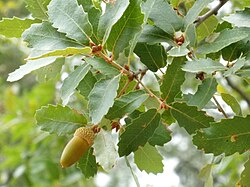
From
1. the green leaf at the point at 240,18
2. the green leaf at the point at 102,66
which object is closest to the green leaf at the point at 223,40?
the green leaf at the point at 240,18

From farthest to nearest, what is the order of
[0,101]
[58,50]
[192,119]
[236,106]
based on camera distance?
[0,101]
[236,106]
[192,119]
[58,50]

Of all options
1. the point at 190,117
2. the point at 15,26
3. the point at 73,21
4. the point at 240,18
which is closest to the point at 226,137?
the point at 190,117

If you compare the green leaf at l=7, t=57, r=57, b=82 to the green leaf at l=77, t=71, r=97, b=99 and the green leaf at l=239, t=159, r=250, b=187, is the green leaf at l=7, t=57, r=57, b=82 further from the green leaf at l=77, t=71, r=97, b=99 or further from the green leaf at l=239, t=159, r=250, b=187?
the green leaf at l=239, t=159, r=250, b=187

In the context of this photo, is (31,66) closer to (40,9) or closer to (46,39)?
(46,39)

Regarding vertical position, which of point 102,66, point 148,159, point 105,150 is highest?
point 102,66

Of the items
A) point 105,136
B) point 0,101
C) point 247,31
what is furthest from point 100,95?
point 0,101

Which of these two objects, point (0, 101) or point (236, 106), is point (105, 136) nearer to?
point (236, 106)
